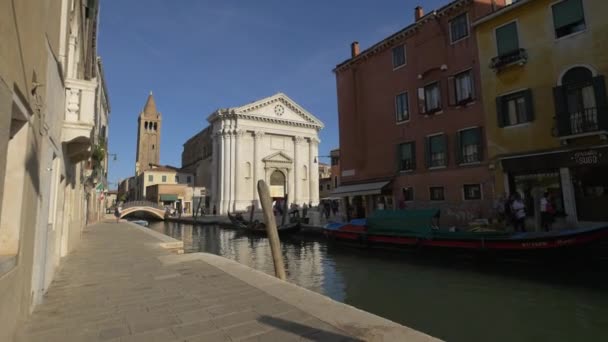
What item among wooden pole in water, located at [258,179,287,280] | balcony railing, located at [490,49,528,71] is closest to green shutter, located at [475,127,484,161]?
balcony railing, located at [490,49,528,71]

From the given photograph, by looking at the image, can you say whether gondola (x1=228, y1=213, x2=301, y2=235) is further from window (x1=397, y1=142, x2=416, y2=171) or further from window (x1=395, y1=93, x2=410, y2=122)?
window (x1=395, y1=93, x2=410, y2=122)

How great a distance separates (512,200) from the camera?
11.1m

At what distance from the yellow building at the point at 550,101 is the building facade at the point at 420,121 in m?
0.84

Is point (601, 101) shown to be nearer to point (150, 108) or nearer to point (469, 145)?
point (469, 145)

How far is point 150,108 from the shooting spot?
7162 cm

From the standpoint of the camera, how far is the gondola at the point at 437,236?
8.30 meters

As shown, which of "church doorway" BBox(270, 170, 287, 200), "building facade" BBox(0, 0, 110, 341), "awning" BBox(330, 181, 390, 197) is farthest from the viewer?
"church doorway" BBox(270, 170, 287, 200)

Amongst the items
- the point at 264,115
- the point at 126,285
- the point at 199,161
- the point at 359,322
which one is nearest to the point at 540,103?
the point at 359,322

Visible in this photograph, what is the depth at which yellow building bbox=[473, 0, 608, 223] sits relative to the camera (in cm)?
1056

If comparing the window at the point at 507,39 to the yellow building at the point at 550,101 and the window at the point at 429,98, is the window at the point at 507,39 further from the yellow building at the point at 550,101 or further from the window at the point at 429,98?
the window at the point at 429,98

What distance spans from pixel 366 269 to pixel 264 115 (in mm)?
34719

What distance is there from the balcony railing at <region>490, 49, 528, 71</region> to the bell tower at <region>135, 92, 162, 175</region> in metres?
66.8

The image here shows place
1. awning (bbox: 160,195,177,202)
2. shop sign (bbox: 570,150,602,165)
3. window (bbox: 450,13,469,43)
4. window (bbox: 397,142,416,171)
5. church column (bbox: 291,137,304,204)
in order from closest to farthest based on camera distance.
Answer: shop sign (bbox: 570,150,602,165) < window (bbox: 450,13,469,43) < window (bbox: 397,142,416,171) < church column (bbox: 291,137,304,204) < awning (bbox: 160,195,177,202)

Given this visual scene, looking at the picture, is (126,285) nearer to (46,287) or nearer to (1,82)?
(46,287)
